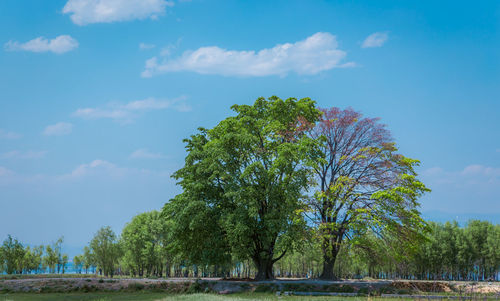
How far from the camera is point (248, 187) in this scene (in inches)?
1532

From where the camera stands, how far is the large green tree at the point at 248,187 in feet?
124

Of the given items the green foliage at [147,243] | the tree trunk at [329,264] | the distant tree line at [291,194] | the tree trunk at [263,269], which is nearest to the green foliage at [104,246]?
the green foliage at [147,243]

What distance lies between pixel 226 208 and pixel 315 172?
9760 millimetres

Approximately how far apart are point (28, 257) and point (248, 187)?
7587 centimetres

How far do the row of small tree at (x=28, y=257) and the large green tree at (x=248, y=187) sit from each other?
126 feet

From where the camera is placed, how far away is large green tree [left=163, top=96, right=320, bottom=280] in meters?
37.9

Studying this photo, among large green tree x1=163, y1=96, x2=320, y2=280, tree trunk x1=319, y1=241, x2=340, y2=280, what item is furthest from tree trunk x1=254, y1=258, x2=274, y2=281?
tree trunk x1=319, y1=241, x2=340, y2=280

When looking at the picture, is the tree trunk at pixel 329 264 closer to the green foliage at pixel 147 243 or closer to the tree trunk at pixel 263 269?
the tree trunk at pixel 263 269

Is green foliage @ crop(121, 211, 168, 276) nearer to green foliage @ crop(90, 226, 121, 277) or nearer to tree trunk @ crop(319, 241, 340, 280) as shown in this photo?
green foliage @ crop(90, 226, 121, 277)

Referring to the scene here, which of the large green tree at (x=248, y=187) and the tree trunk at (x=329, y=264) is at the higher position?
the large green tree at (x=248, y=187)

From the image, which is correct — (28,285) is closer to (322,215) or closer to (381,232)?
(322,215)

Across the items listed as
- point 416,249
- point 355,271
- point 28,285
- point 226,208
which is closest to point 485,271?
point 355,271

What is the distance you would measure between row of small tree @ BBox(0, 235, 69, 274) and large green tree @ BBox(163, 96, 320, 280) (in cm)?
3831

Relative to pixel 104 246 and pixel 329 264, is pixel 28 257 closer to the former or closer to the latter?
pixel 104 246
